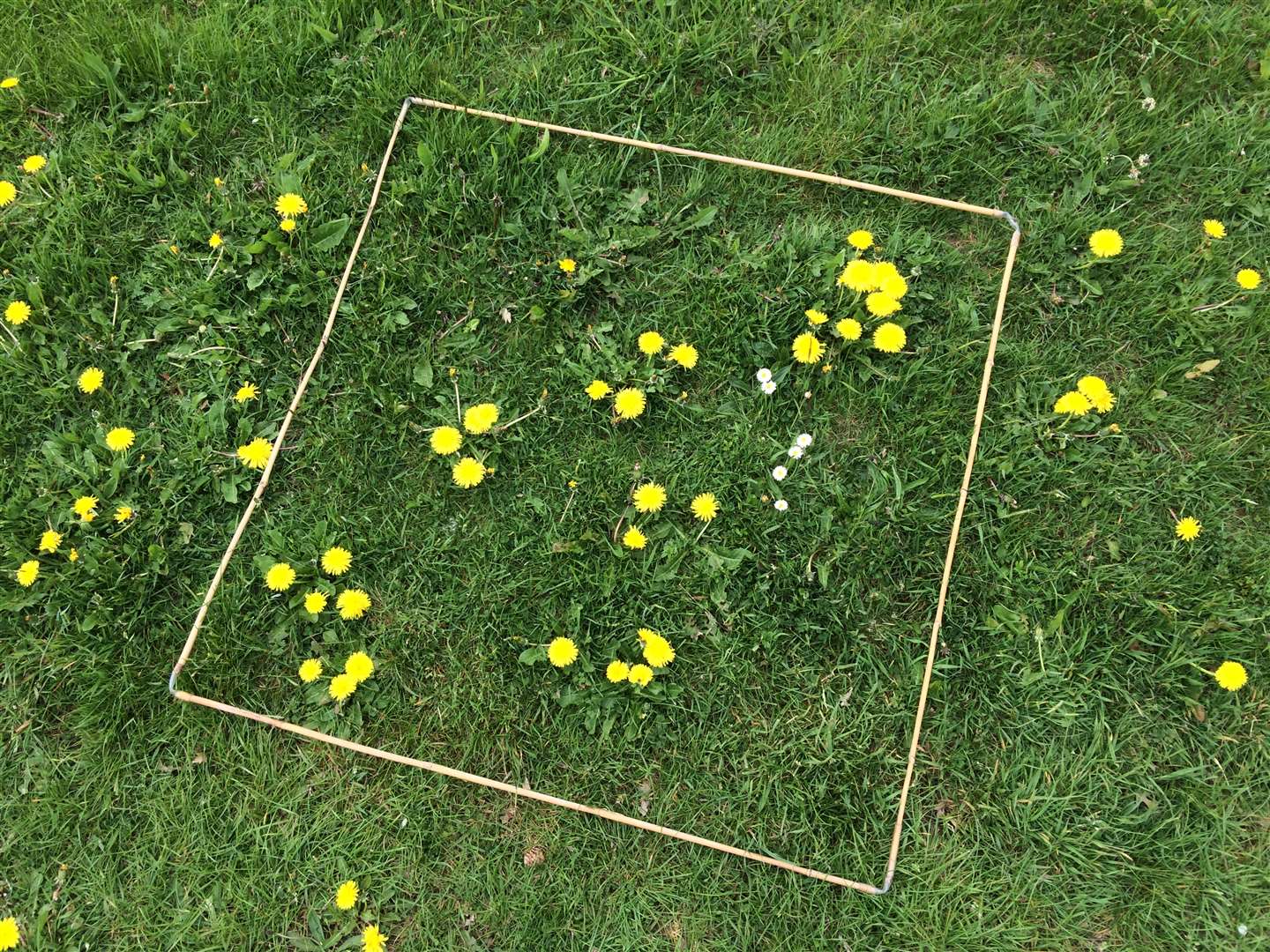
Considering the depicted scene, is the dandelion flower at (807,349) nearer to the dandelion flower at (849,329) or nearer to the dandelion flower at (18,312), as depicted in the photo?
the dandelion flower at (849,329)

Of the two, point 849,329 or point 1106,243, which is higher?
point 1106,243

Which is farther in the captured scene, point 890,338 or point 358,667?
point 890,338

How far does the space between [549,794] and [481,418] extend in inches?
45.0

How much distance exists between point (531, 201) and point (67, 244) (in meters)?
1.60

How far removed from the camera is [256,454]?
8.16 ft

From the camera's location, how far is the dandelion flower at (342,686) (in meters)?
2.29

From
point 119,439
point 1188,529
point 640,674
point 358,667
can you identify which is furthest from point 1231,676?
point 119,439

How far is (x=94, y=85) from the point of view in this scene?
284 cm

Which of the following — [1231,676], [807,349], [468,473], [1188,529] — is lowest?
[1231,676]

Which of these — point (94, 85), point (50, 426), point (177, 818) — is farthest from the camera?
point (94, 85)

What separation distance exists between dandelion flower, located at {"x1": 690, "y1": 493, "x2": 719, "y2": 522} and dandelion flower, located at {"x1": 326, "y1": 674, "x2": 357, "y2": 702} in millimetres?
1125

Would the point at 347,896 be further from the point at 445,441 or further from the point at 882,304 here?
the point at 882,304

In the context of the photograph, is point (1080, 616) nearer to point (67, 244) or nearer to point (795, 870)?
point (795, 870)

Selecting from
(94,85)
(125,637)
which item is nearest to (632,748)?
(125,637)
